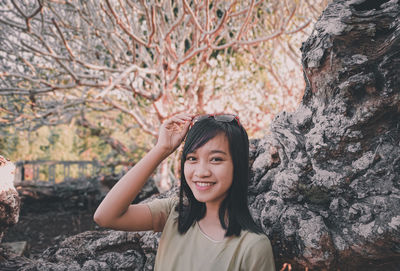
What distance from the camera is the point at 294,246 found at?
50.2 inches

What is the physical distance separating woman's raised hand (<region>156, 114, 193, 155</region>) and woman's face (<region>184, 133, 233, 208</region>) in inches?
6.4

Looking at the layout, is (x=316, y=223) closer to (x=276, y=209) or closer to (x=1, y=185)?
(x=276, y=209)

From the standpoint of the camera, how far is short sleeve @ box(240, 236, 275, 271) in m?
1.11

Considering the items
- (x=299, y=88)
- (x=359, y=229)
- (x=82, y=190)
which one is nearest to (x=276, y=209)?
(x=359, y=229)

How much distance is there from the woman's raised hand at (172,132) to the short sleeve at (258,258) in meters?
0.52

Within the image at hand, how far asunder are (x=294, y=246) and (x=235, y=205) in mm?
270

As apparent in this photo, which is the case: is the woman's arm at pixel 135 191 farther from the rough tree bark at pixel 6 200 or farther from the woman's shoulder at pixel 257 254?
the rough tree bark at pixel 6 200

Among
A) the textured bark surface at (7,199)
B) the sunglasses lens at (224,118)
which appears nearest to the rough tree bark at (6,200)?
the textured bark surface at (7,199)

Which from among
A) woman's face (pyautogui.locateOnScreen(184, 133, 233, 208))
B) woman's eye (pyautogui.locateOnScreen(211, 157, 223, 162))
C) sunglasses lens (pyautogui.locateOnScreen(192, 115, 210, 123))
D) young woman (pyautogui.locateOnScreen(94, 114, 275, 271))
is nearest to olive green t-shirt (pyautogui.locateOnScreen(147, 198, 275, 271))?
young woman (pyautogui.locateOnScreen(94, 114, 275, 271))

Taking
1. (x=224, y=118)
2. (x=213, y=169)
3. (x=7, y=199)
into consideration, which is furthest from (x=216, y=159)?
(x=7, y=199)

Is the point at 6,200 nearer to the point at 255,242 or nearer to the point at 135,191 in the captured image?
the point at 135,191

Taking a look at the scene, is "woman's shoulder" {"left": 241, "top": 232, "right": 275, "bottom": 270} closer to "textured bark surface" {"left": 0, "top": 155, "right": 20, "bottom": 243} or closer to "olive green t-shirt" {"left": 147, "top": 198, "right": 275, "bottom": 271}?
"olive green t-shirt" {"left": 147, "top": 198, "right": 275, "bottom": 271}

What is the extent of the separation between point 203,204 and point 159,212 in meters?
0.20

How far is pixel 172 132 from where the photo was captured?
1.45 metres
